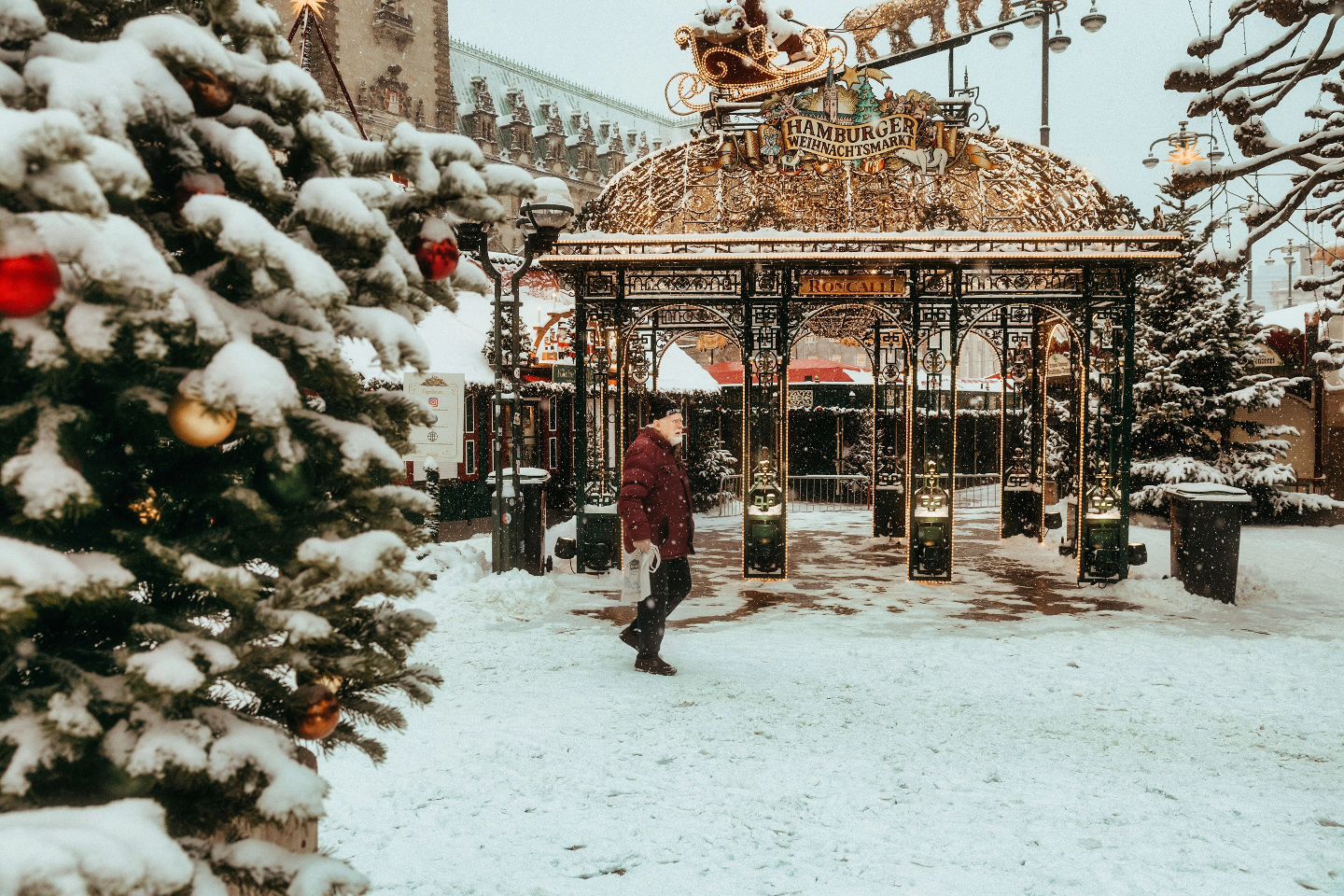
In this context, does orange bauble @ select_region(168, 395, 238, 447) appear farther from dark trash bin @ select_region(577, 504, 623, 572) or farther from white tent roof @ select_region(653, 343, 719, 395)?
white tent roof @ select_region(653, 343, 719, 395)

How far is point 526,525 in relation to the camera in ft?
38.9

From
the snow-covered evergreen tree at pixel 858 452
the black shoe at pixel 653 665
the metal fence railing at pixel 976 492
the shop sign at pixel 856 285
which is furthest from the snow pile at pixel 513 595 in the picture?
the snow-covered evergreen tree at pixel 858 452

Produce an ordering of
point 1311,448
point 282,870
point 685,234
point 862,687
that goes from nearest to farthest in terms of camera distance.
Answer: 1. point 282,870
2. point 862,687
3. point 685,234
4. point 1311,448

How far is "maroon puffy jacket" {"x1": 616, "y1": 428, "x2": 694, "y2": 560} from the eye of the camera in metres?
7.42

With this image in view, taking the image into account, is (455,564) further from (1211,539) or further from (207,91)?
(207,91)

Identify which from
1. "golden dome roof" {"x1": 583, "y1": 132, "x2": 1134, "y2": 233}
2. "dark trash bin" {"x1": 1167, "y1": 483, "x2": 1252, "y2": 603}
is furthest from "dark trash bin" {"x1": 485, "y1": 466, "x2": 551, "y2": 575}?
"dark trash bin" {"x1": 1167, "y1": 483, "x2": 1252, "y2": 603}

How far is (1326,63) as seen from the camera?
6.56m

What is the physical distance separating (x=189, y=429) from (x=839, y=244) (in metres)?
10.3

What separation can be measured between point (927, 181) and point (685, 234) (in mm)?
3215

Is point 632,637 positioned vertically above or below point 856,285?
below

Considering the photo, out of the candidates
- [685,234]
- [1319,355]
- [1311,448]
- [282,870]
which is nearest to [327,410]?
[282,870]

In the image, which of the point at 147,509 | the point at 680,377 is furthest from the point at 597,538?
the point at 680,377

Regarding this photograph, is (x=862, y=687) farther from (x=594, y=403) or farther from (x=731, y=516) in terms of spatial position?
(x=731, y=516)

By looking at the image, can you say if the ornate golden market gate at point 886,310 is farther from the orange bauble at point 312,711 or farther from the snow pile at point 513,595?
the orange bauble at point 312,711
